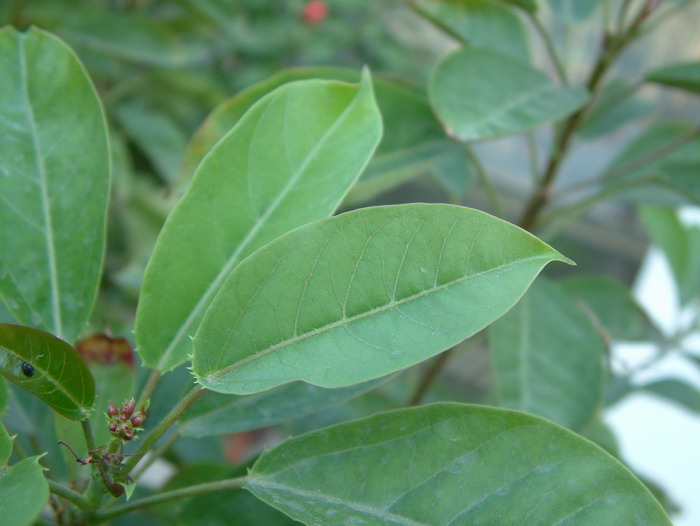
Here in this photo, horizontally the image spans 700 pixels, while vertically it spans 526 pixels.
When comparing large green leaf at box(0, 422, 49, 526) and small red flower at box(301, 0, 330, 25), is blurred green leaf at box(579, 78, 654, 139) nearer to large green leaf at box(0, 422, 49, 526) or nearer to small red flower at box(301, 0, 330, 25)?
large green leaf at box(0, 422, 49, 526)

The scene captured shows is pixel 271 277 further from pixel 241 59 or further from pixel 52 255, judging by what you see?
pixel 241 59

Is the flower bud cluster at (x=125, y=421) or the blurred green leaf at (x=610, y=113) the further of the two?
the blurred green leaf at (x=610, y=113)

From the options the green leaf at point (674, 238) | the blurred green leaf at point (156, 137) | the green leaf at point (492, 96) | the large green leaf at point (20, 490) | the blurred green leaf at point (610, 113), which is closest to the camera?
the large green leaf at point (20, 490)

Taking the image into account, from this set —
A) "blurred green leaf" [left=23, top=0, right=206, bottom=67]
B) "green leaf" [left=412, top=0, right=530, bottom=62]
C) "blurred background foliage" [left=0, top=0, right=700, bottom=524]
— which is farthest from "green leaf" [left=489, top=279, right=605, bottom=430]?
"blurred green leaf" [left=23, top=0, right=206, bottom=67]

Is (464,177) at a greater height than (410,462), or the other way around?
(410,462)

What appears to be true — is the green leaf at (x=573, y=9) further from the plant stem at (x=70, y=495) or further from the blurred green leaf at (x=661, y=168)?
the plant stem at (x=70, y=495)

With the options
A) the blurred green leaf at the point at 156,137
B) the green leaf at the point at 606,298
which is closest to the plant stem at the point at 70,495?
the green leaf at the point at 606,298

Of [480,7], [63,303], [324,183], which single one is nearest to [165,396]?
[63,303]

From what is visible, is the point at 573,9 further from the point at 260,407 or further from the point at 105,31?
the point at 105,31
